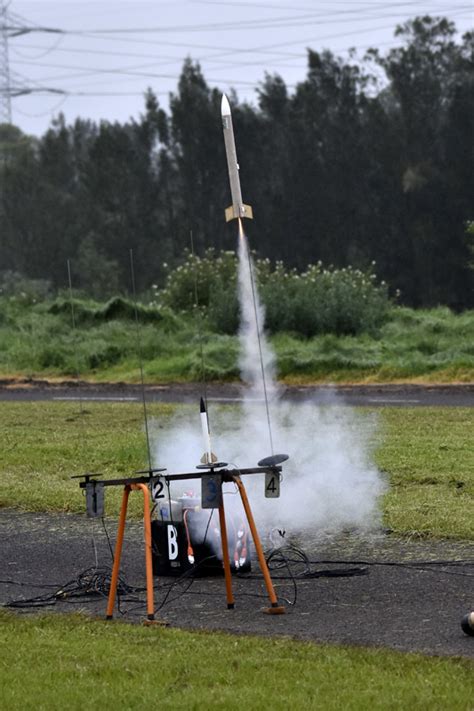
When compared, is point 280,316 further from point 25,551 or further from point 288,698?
point 288,698

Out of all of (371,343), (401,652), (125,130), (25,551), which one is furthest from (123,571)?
(125,130)

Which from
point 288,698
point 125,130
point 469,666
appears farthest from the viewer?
point 125,130

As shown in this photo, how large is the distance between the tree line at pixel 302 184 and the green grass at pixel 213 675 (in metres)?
41.4

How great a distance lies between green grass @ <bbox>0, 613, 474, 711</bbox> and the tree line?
41381mm

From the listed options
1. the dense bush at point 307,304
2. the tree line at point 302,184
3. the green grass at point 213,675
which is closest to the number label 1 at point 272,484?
the green grass at point 213,675

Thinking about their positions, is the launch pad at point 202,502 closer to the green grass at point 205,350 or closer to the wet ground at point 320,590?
the wet ground at point 320,590

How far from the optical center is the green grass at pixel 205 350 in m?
26.0

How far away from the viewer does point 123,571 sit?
10023mm

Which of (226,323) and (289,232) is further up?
(289,232)

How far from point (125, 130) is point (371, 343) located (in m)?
35.5

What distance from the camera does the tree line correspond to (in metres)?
50.6

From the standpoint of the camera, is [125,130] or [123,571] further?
[125,130]

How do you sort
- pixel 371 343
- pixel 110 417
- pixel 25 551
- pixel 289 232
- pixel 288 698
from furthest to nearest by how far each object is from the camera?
pixel 289 232 < pixel 371 343 < pixel 110 417 < pixel 25 551 < pixel 288 698

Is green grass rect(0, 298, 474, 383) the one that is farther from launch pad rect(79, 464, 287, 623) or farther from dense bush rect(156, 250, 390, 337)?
launch pad rect(79, 464, 287, 623)
